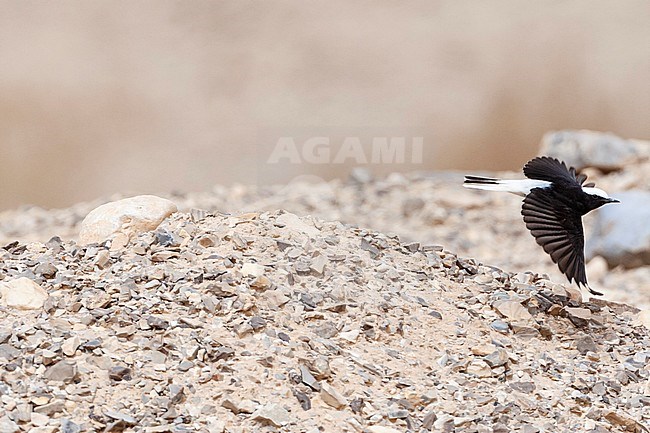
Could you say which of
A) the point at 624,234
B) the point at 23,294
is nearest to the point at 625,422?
the point at 23,294

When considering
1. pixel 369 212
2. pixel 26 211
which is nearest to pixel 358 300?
pixel 369 212

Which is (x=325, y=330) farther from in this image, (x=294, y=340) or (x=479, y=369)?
(x=479, y=369)

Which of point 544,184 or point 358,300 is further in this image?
point 544,184

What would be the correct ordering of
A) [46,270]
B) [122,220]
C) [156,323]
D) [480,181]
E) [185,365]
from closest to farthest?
[185,365], [156,323], [46,270], [122,220], [480,181]

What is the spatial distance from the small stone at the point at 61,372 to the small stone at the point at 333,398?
0.58 m

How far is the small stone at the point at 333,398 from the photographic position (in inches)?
82.4

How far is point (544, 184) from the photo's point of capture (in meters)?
2.83

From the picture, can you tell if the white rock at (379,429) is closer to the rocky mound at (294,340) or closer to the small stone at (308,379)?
the rocky mound at (294,340)

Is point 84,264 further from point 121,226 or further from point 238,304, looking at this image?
point 238,304

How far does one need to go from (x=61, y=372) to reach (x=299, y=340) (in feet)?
1.95

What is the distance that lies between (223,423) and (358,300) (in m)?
0.68

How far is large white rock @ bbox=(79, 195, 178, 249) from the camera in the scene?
2719 mm

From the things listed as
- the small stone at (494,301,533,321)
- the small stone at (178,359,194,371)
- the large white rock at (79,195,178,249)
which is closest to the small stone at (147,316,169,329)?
the small stone at (178,359,194,371)

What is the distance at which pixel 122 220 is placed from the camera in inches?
108
